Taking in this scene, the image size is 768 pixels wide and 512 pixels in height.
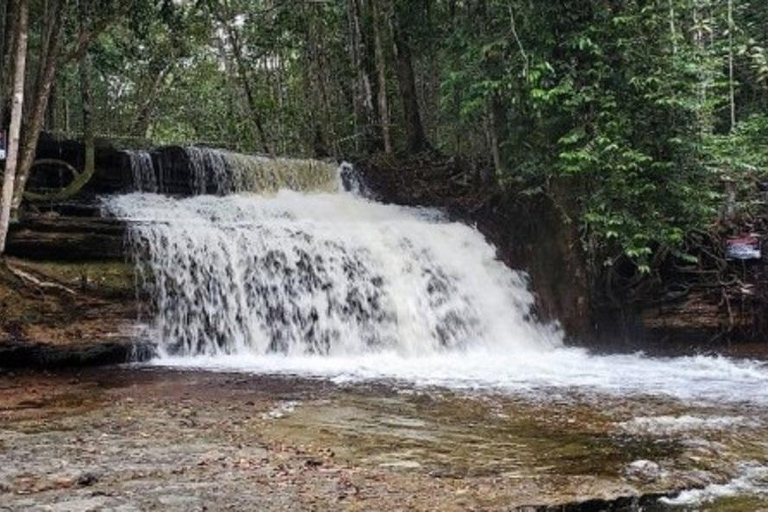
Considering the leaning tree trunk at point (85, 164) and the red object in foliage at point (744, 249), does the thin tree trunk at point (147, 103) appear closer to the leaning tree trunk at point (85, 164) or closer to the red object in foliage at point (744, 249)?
the leaning tree trunk at point (85, 164)

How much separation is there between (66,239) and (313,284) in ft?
10.8

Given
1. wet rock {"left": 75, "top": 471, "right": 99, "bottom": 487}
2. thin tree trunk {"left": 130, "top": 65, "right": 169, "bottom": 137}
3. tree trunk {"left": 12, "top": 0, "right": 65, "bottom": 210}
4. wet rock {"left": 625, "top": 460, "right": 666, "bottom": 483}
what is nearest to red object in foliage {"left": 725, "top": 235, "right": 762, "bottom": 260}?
wet rock {"left": 625, "top": 460, "right": 666, "bottom": 483}

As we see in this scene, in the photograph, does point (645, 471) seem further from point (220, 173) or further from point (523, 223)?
point (220, 173)

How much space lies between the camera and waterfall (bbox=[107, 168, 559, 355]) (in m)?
10.0

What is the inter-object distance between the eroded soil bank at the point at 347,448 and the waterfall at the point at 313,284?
89.8 inches

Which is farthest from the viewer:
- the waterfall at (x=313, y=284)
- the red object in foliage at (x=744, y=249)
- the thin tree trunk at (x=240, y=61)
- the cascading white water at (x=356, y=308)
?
the thin tree trunk at (x=240, y=61)

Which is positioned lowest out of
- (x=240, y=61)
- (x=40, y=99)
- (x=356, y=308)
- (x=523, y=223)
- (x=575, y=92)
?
(x=356, y=308)

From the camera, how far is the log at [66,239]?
356 inches

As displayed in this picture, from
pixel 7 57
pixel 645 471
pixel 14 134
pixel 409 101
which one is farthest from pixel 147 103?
pixel 645 471

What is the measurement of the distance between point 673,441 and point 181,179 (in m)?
10.3

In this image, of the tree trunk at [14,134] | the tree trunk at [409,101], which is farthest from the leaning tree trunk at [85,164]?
the tree trunk at [409,101]

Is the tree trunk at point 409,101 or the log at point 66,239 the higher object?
the tree trunk at point 409,101

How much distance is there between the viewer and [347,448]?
16.9ft

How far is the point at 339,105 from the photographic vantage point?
20266mm
